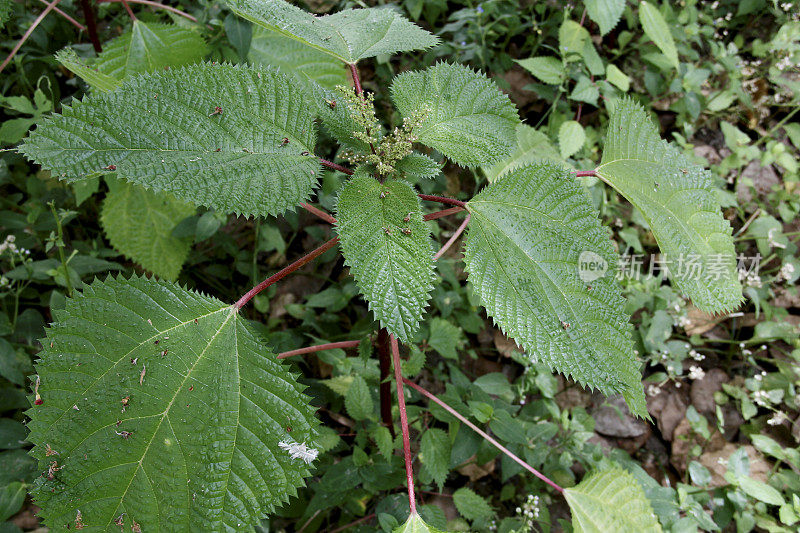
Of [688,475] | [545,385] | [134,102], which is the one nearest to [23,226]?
[134,102]

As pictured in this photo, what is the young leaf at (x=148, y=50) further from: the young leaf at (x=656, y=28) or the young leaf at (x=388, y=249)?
the young leaf at (x=656, y=28)

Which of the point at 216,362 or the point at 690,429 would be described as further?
the point at 690,429

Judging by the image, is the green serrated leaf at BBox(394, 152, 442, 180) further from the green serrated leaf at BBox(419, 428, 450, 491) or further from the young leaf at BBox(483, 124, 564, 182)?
the green serrated leaf at BBox(419, 428, 450, 491)

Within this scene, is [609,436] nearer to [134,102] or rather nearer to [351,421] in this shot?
[351,421]

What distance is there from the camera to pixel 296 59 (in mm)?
2062

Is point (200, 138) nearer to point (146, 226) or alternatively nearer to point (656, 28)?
point (146, 226)

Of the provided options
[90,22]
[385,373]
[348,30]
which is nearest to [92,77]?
[348,30]

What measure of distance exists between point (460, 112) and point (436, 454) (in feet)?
3.43

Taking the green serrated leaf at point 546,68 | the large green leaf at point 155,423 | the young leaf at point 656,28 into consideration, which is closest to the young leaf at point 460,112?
the large green leaf at point 155,423

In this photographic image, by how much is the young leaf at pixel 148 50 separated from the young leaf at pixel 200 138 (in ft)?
2.97

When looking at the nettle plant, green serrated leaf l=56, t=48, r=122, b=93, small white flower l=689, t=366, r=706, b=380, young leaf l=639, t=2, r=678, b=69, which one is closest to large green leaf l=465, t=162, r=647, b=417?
the nettle plant

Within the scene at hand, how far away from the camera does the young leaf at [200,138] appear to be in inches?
41.1

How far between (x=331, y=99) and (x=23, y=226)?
1.67m

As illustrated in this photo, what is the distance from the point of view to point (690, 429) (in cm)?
231
